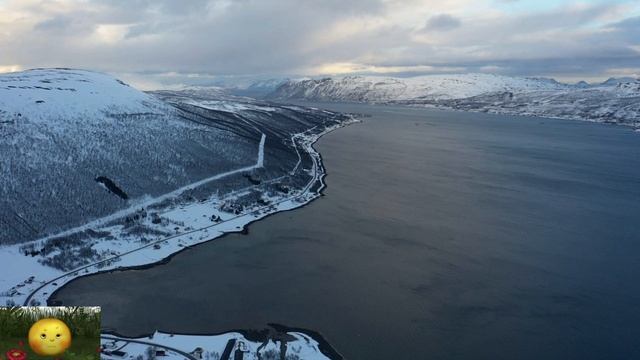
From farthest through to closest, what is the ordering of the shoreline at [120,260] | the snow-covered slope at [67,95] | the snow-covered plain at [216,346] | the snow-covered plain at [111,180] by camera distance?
the snow-covered slope at [67,95]
the snow-covered plain at [111,180]
the shoreline at [120,260]
the snow-covered plain at [216,346]

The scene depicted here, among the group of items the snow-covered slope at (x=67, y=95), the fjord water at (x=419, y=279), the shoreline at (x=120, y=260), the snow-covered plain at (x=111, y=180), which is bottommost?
the fjord water at (x=419, y=279)

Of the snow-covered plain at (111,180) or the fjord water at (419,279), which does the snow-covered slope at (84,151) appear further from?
the fjord water at (419,279)

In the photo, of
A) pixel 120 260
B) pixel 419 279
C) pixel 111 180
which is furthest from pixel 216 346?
pixel 111 180

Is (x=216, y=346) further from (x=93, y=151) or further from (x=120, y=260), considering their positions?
(x=93, y=151)

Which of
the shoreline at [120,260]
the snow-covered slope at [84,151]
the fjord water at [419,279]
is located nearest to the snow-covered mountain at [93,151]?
the snow-covered slope at [84,151]

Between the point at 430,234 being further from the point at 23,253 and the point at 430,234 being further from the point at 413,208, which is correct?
the point at 23,253
